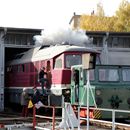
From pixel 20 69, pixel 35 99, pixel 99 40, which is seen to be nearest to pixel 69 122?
pixel 35 99

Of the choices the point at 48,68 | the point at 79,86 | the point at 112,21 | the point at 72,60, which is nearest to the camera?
the point at 79,86

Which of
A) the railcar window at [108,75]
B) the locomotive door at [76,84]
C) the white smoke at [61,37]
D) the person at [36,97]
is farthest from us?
the white smoke at [61,37]

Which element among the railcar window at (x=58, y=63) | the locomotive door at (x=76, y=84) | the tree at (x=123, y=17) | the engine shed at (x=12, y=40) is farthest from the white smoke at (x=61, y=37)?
the tree at (x=123, y=17)

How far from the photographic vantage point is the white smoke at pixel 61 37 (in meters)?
29.8

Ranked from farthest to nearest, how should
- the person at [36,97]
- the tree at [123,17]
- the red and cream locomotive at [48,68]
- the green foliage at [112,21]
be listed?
the green foliage at [112,21] < the tree at [123,17] < the red and cream locomotive at [48,68] < the person at [36,97]

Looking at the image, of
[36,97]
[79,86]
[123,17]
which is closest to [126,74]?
[79,86]

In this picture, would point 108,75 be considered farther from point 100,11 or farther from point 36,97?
point 100,11

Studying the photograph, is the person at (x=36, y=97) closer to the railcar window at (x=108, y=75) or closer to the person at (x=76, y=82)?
the person at (x=76, y=82)

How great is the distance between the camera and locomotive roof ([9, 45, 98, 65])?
80.2 feet

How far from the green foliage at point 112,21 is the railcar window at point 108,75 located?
3967cm

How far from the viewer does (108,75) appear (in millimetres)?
20344

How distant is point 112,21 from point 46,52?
36972 millimetres

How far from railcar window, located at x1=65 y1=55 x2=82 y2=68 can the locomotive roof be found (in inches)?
13.7

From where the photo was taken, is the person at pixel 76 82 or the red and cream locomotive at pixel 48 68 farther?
the red and cream locomotive at pixel 48 68
